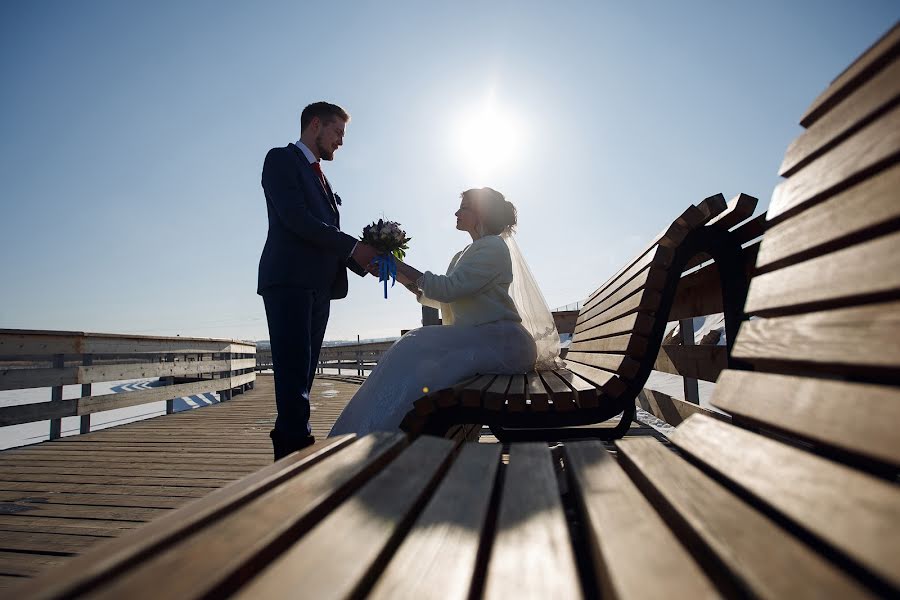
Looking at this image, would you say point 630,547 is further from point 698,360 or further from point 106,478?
point 106,478

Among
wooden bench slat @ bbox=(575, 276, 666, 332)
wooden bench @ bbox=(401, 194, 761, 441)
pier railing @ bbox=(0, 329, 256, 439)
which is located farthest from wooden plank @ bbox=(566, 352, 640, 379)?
pier railing @ bbox=(0, 329, 256, 439)

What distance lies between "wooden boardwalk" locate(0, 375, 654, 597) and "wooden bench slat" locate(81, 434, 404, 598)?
1.57 metres

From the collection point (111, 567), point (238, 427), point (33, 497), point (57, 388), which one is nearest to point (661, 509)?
point (111, 567)

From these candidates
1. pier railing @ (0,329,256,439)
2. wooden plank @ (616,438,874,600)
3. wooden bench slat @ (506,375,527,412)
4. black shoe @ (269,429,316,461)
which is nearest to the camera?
wooden plank @ (616,438,874,600)

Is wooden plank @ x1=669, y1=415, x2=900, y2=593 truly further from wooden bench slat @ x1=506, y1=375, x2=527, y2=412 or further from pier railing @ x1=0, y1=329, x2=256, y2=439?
pier railing @ x1=0, y1=329, x2=256, y2=439

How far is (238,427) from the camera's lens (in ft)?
17.1

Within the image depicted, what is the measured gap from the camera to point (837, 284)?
0.77 metres

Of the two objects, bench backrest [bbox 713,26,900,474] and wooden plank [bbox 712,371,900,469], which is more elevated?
bench backrest [bbox 713,26,900,474]

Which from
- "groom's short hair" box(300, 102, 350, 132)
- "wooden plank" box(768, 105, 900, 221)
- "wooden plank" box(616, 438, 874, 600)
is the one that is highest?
"groom's short hair" box(300, 102, 350, 132)

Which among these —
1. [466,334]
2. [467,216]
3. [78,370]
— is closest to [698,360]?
[466,334]

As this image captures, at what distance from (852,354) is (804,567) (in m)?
0.35

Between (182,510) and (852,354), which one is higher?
(852,354)

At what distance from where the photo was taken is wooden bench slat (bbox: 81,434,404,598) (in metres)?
0.54

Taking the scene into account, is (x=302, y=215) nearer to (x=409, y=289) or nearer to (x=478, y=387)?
(x=409, y=289)
